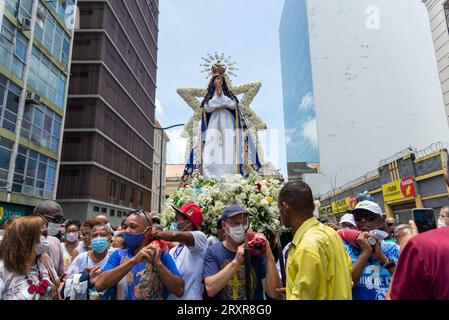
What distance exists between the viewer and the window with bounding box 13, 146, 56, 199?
19031 mm

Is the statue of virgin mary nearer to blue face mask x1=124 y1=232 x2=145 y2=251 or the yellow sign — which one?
blue face mask x1=124 y1=232 x2=145 y2=251

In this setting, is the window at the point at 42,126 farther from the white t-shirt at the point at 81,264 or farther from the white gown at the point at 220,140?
the white t-shirt at the point at 81,264

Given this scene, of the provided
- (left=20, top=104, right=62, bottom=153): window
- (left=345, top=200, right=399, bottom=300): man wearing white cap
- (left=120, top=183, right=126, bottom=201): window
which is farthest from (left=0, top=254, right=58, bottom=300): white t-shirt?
(left=120, top=183, right=126, bottom=201): window

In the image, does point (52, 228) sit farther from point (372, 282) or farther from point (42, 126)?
point (42, 126)

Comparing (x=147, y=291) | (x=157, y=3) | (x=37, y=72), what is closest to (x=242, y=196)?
(x=147, y=291)

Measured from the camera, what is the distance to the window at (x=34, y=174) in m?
19.0

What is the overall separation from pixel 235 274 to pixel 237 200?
1382 millimetres

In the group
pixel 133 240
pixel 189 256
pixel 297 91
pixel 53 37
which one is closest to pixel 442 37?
pixel 189 256

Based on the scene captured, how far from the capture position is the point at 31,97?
62.9ft

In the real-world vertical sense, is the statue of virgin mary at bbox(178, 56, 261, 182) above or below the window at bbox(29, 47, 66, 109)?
below

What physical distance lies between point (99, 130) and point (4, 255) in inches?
1145

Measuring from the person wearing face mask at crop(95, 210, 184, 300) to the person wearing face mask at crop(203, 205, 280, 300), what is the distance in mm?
301

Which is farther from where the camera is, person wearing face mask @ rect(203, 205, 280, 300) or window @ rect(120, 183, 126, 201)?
window @ rect(120, 183, 126, 201)
